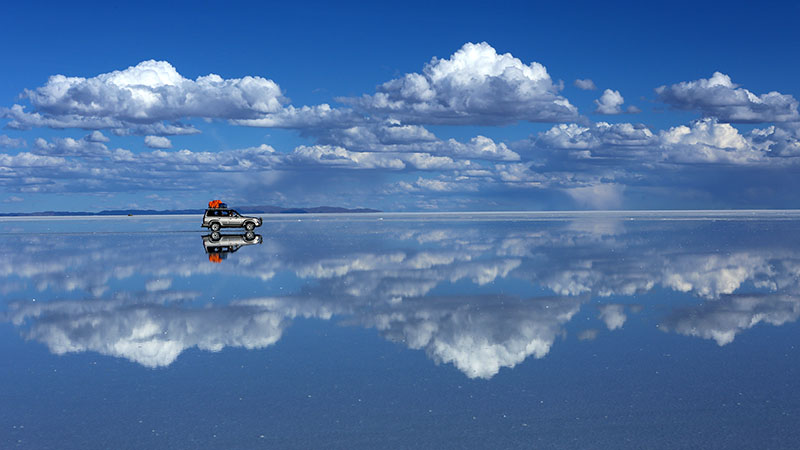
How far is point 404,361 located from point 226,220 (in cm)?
5325

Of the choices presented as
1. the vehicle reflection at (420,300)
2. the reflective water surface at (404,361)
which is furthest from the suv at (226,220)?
the reflective water surface at (404,361)

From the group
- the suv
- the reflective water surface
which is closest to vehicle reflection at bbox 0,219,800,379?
the reflective water surface

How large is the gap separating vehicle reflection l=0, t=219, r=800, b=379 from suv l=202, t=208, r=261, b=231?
2677cm

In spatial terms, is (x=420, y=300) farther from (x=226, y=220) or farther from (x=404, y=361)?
(x=226, y=220)

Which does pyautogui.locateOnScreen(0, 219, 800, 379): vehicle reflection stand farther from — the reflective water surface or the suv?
the suv

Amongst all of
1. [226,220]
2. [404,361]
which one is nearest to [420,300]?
[404,361]

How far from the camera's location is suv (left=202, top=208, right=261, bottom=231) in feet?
203

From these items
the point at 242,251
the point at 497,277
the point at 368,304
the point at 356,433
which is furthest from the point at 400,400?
the point at 242,251

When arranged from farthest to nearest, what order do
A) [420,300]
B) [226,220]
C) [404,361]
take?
[226,220] < [420,300] < [404,361]

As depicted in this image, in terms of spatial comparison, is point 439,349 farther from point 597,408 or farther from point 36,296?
point 36,296

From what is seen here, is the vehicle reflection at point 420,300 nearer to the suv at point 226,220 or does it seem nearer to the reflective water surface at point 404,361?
the reflective water surface at point 404,361

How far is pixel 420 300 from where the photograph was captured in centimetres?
1964

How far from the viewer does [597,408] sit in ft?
31.6

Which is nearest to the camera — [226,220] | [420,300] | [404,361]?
[404,361]
